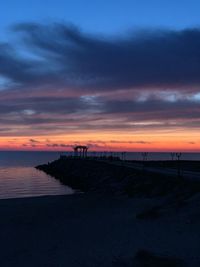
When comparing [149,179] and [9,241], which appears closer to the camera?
[9,241]

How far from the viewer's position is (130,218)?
19.5 m

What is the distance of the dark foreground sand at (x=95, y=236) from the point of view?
532 inches

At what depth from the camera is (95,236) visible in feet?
54.6

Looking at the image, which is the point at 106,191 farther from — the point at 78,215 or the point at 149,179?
the point at 78,215

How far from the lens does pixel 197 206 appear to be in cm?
1864

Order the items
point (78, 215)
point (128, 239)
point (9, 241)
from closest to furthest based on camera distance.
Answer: point (128, 239)
point (9, 241)
point (78, 215)

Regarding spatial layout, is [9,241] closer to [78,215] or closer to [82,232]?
[82,232]

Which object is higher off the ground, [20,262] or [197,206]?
[197,206]

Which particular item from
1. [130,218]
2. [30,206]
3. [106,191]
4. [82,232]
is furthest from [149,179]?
[82,232]

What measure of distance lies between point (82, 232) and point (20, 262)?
14.8 feet

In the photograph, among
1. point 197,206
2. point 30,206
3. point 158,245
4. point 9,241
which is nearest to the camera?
point 158,245

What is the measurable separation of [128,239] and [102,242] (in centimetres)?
105

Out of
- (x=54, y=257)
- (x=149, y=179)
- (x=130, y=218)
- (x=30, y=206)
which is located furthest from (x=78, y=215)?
(x=149, y=179)

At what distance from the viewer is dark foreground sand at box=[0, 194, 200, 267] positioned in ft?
44.4
